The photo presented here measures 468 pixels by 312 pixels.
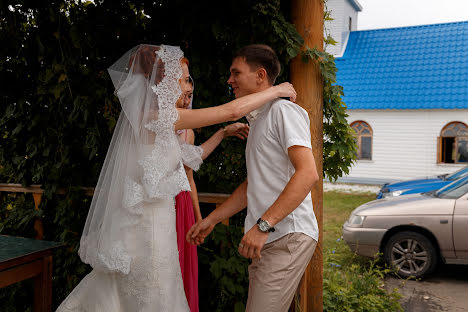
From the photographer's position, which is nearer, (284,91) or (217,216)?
(284,91)

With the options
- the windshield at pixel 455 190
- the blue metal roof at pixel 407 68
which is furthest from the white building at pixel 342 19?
the windshield at pixel 455 190

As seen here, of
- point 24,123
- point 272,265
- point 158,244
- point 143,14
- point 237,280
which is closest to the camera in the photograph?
point 272,265

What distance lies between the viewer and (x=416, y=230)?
20.7 ft

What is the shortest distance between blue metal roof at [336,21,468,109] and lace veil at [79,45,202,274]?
661 inches

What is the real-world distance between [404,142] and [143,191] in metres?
17.4

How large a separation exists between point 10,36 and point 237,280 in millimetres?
2983

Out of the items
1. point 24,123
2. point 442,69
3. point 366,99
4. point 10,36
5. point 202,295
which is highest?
point 442,69

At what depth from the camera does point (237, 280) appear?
3.50 m

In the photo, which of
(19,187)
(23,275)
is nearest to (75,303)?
(23,275)

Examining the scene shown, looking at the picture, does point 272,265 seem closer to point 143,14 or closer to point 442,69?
point 143,14

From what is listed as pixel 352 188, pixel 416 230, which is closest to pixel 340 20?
pixel 352 188

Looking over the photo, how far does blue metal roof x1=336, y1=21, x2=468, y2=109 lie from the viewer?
693 inches

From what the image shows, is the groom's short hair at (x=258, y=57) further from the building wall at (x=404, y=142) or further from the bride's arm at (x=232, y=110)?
the building wall at (x=404, y=142)

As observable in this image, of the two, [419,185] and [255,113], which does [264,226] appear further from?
[419,185]
